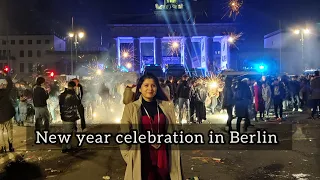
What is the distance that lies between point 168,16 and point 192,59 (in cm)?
944

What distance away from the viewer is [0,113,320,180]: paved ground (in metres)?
7.43

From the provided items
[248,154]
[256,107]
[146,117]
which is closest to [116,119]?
[256,107]

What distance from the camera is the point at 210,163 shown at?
8398 millimetres

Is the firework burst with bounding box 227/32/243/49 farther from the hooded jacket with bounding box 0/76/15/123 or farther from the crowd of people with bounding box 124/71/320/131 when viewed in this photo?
the hooded jacket with bounding box 0/76/15/123

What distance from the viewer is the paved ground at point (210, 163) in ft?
24.4

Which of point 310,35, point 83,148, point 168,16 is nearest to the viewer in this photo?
point 83,148

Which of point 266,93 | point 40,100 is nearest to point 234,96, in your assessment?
point 266,93

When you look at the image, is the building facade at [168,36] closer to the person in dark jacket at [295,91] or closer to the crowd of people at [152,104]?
the person in dark jacket at [295,91]

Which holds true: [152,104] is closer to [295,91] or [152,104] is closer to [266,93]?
[266,93]

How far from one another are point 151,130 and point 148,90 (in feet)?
1.59

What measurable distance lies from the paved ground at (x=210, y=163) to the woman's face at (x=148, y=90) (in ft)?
10.9

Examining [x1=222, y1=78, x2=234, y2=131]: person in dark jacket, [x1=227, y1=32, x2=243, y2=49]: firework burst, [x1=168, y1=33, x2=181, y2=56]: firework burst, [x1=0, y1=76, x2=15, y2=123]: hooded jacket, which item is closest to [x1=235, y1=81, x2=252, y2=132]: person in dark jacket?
[x1=222, y1=78, x2=234, y2=131]: person in dark jacket

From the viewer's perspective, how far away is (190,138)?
11.3 m

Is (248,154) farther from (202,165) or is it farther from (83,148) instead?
(83,148)
